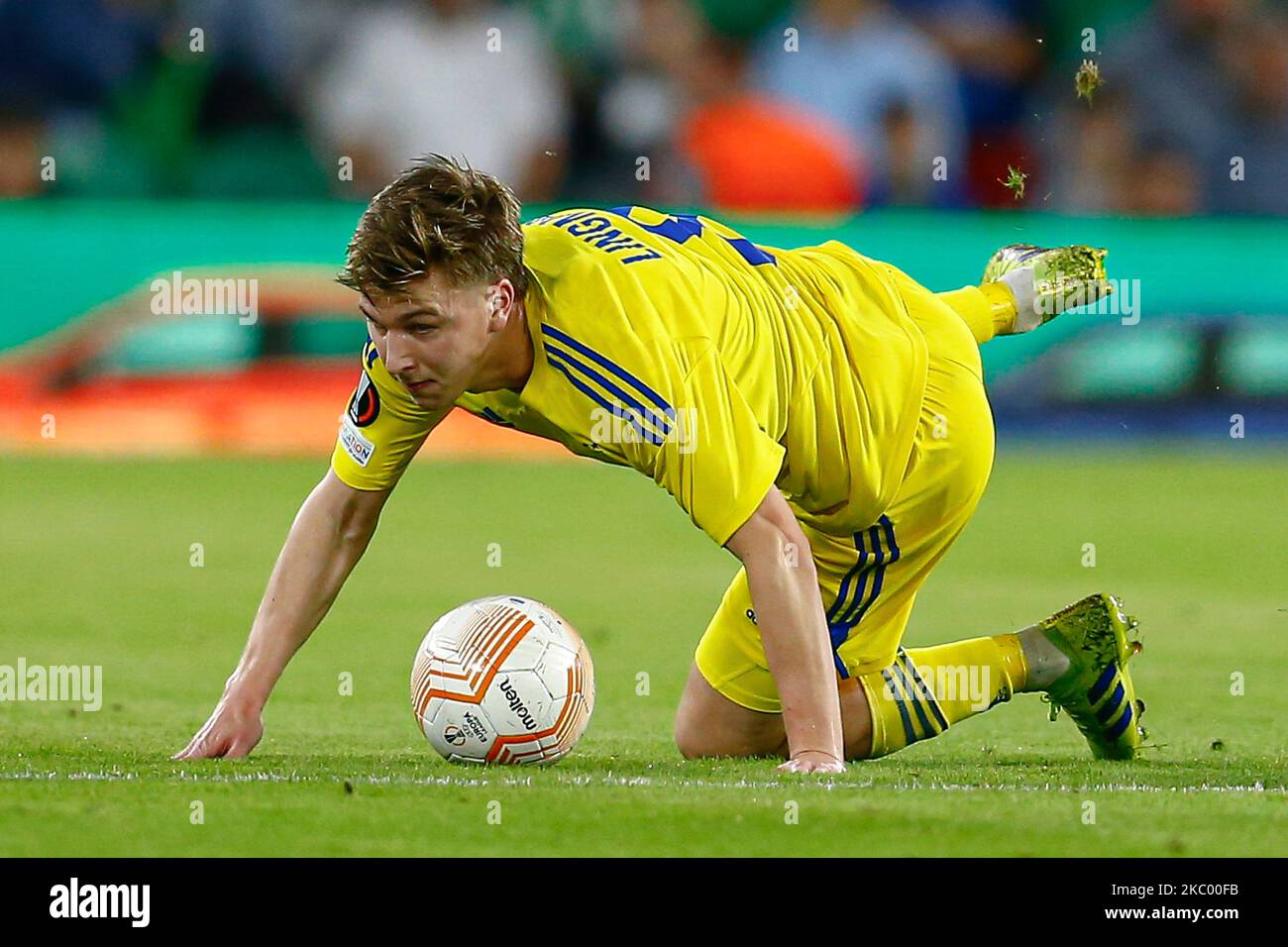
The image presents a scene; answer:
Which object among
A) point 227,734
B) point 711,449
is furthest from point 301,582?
point 711,449

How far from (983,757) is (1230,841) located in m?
1.44

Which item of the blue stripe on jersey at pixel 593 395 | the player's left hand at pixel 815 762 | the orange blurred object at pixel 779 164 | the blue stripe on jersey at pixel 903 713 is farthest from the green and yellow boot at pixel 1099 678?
the orange blurred object at pixel 779 164

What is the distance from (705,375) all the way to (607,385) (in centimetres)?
21

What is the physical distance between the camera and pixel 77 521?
1141cm

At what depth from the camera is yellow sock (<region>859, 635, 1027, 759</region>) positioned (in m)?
5.88

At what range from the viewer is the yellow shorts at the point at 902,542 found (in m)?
5.68

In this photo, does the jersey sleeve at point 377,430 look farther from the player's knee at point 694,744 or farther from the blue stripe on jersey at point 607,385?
the player's knee at point 694,744

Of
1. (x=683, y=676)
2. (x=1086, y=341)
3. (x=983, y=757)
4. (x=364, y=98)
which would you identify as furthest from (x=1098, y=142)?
(x=983, y=757)

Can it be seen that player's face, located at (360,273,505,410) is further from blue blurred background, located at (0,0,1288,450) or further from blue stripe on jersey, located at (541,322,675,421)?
blue blurred background, located at (0,0,1288,450)

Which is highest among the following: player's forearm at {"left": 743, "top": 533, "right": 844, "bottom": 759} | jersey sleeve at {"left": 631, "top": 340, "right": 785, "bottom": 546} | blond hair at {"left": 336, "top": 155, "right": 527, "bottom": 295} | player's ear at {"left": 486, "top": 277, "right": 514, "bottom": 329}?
blond hair at {"left": 336, "top": 155, "right": 527, "bottom": 295}

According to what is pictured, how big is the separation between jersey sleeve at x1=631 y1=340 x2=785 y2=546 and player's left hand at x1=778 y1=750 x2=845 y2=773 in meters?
0.59

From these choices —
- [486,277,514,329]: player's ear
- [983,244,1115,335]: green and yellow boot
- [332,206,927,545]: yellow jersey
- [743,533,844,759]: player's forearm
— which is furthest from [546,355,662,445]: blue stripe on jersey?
[983,244,1115,335]: green and yellow boot

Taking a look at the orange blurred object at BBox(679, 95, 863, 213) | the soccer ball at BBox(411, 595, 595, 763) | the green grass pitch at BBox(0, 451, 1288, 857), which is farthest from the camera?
the orange blurred object at BBox(679, 95, 863, 213)
